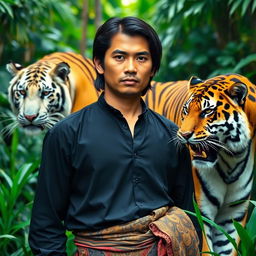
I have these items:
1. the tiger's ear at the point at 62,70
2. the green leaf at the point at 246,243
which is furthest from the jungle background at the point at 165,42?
the green leaf at the point at 246,243

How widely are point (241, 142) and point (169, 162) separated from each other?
1092 mm

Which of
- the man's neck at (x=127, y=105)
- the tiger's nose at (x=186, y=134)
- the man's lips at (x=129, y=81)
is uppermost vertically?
the man's lips at (x=129, y=81)

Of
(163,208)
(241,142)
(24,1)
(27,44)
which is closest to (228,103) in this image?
(241,142)

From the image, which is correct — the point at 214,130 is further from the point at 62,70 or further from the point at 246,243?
the point at 62,70

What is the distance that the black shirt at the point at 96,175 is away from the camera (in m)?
2.74

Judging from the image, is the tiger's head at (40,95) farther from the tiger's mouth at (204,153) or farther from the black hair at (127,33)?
the black hair at (127,33)

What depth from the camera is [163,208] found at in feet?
9.32

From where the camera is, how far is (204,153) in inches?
153

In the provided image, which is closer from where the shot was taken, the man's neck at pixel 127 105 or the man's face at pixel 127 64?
the man's face at pixel 127 64

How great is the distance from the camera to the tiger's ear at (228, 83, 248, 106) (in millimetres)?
3776

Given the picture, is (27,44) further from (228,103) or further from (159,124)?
(159,124)

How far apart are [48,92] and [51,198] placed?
7.61ft

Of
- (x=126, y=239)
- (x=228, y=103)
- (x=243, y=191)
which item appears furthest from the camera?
(x=243, y=191)

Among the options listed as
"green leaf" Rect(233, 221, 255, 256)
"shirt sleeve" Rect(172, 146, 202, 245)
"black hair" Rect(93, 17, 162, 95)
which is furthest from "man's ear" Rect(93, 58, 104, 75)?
"green leaf" Rect(233, 221, 255, 256)
